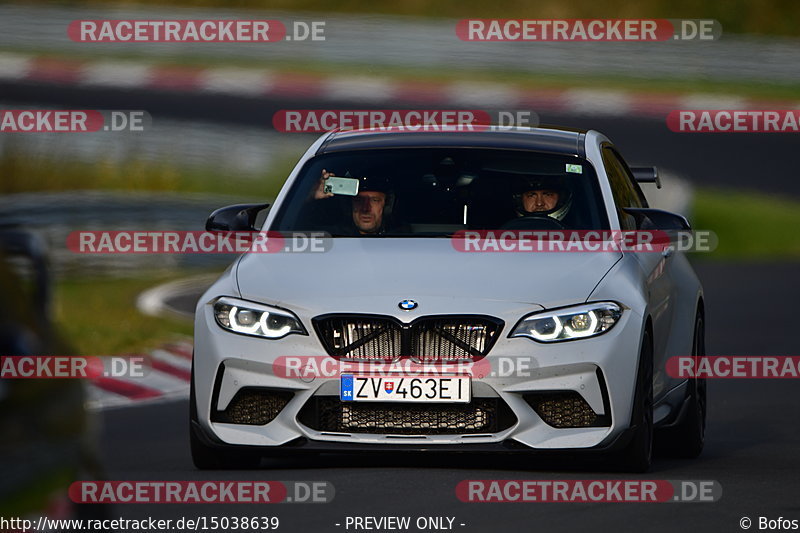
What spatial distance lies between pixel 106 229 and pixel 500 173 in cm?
1074

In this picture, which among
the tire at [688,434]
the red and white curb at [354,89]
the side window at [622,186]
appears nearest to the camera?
the side window at [622,186]

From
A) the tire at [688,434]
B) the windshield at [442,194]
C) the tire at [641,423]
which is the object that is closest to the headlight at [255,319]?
the windshield at [442,194]

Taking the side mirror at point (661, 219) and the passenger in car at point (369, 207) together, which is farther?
the side mirror at point (661, 219)

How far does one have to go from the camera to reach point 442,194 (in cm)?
908

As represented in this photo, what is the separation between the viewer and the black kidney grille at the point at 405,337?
8016 millimetres

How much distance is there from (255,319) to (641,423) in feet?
5.67

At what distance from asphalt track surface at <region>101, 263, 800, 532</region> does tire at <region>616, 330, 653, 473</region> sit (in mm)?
96

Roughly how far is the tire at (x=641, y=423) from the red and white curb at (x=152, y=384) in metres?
4.29

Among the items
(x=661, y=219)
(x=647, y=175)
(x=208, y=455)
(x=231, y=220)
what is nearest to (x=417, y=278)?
(x=208, y=455)

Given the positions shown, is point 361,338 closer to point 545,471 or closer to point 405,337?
point 405,337

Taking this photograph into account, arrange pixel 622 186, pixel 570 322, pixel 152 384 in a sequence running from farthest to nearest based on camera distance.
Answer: pixel 152 384 → pixel 622 186 → pixel 570 322

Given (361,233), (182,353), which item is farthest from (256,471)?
(182,353)

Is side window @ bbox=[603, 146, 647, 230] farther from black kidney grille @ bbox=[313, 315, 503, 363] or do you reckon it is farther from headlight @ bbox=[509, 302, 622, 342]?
black kidney grille @ bbox=[313, 315, 503, 363]

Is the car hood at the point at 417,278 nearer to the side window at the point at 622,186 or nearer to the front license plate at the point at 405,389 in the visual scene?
the front license plate at the point at 405,389
